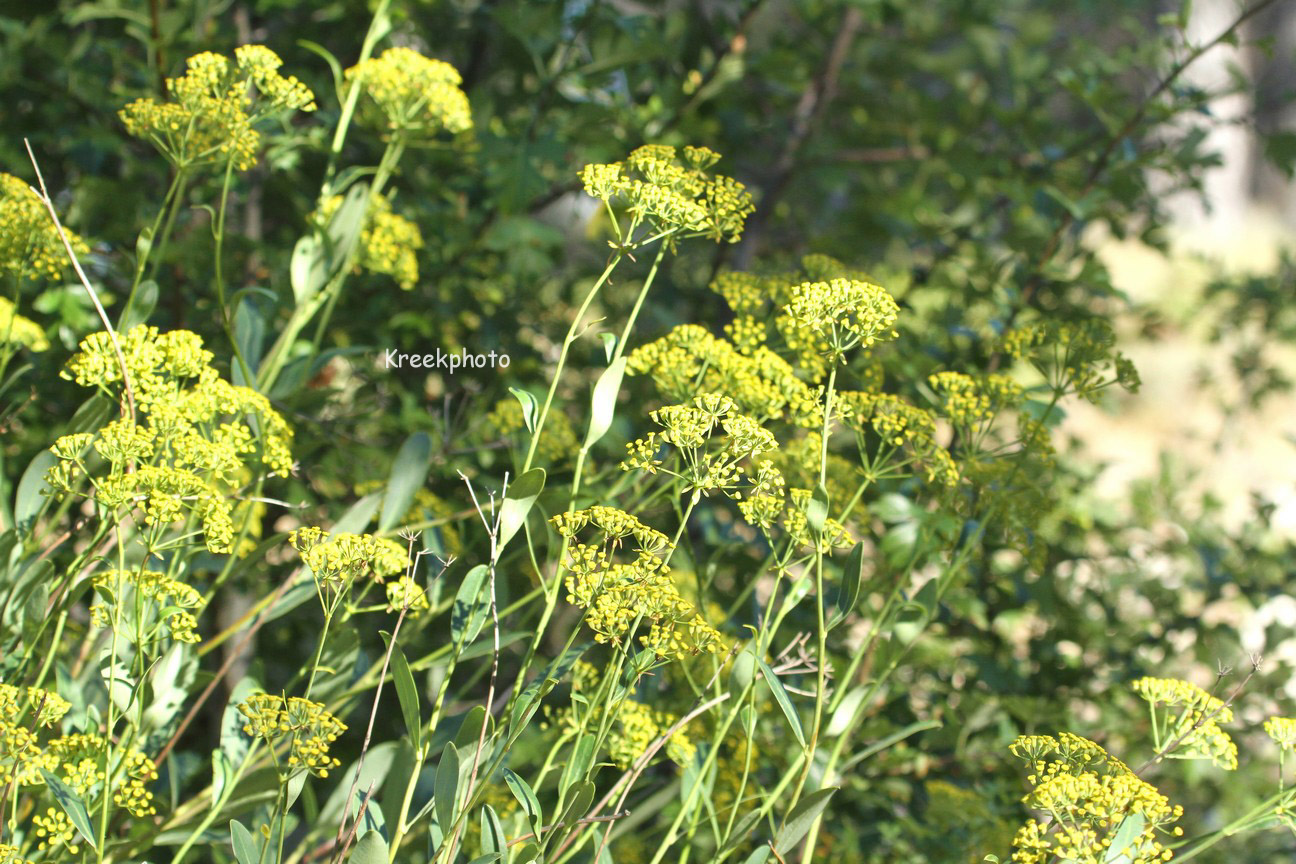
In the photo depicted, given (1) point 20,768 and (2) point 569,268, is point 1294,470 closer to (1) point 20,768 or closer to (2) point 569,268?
(2) point 569,268

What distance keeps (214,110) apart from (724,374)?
0.49 meters

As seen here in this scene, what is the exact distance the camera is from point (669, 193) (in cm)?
88

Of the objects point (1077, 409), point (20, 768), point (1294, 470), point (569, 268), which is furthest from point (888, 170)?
point (1294, 470)

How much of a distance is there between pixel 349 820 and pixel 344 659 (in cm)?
15

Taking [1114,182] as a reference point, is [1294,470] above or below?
below

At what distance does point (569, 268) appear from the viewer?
217 cm

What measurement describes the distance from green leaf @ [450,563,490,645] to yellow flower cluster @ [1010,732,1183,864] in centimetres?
→ 40

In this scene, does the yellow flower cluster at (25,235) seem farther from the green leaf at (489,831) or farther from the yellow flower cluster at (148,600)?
the green leaf at (489,831)

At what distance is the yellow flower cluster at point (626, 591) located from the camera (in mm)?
764

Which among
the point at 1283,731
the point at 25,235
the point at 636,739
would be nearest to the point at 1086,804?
the point at 1283,731

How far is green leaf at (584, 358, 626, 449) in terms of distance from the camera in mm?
845

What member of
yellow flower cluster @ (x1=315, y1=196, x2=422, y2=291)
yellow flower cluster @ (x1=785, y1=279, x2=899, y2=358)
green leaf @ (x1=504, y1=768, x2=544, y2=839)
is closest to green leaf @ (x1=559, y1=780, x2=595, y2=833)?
green leaf @ (x1=504, y1=768, x2=544, y2=839)

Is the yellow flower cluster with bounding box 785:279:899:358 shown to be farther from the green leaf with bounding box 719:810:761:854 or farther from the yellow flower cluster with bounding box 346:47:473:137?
the yellow flower cluster with bounding box 346:47:473:137

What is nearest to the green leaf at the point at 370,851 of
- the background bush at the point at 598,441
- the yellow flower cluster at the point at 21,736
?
the background bush at the point at 598,441
